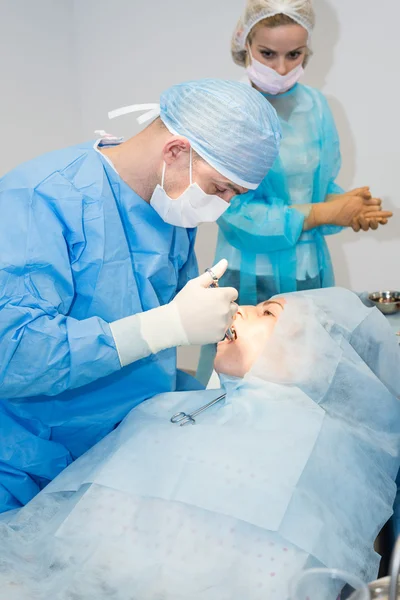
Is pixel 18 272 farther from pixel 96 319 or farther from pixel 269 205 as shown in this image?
pixel 269 205

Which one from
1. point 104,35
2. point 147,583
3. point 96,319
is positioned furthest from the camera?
point 104,35

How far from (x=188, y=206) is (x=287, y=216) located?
80 cm

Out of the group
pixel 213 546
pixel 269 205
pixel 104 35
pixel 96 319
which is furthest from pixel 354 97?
pixel 213 546

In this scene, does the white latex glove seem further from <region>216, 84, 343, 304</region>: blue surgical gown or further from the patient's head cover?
<region>216, 84, 343, 304</region>: blue surgical gown

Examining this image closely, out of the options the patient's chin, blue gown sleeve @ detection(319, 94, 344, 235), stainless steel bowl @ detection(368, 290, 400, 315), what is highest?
blue gown sleeve @ detection(319, 94, 344, 235)

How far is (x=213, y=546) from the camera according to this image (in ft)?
4.00

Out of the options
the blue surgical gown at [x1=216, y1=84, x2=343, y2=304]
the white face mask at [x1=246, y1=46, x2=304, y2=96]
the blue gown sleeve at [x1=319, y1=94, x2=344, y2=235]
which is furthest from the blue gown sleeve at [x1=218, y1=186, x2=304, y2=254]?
the white face mask at [x1=246, y1=46, x2=304, y2=96]

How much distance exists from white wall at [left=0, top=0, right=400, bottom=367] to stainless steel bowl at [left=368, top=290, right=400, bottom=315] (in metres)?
0.88

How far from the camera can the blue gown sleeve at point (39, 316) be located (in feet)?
4.10

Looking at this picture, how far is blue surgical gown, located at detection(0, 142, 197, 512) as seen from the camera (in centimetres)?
127

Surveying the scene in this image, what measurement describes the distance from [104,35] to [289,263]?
1.85 metres

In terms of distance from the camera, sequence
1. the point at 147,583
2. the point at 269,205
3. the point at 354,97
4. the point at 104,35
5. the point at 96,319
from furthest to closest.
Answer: the point at 104,35 → the point at 354,97 → the point at 269,205 → the point at 96,319 → the point at 147,583

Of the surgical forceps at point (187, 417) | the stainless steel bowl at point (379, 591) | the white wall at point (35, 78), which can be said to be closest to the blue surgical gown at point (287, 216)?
the surgical forceps at point (187, 417)

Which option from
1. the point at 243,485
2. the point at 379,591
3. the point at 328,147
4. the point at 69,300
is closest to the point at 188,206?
the point at 69,300
